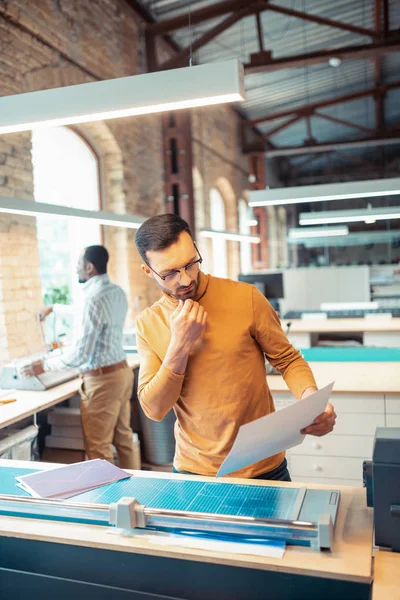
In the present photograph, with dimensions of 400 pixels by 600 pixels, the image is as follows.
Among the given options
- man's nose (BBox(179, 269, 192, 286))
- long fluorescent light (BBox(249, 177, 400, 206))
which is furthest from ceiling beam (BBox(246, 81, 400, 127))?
man's nose (BBox(179, 269, 192, 286))

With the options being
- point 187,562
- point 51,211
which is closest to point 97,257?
point 51,211

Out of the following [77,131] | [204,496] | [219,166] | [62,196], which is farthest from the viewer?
[219,166]

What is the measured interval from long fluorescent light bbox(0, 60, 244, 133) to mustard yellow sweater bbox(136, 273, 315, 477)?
0.68 m

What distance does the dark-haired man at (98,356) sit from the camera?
3709 mm

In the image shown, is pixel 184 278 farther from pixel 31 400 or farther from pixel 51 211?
pixel 31 400

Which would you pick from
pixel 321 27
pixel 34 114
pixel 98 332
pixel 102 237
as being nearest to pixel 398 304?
pixel 321 27

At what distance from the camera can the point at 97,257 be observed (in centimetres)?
376

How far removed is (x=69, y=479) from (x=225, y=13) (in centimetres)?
674

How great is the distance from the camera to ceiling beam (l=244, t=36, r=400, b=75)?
670cm

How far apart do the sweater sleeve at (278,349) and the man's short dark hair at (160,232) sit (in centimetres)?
35

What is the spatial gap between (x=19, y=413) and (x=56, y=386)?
765mm

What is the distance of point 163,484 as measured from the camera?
5.71 ft

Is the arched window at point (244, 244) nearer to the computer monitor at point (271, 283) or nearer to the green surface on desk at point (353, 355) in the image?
the computer monitor at point (271, 283)

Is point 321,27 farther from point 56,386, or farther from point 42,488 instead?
point 42,488
